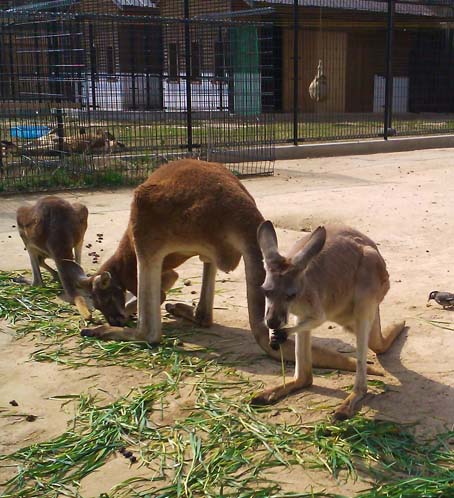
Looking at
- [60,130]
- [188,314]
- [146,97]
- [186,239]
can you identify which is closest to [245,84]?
[146,97]

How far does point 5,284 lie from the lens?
207 inches

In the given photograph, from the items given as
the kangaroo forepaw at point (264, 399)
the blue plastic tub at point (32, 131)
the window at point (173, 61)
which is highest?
the window at point (173, 61)

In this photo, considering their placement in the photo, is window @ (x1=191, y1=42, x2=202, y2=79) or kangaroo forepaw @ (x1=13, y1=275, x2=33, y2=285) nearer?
kangaroo forepaw @ (x1=13, y1=275, x2=33, y2=285)

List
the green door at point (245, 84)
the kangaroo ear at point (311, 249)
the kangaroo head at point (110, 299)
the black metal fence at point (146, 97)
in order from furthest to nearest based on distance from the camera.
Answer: the green door at point (245, 84)
the black metal fence at point (146, 97)
the kangaroo head at point (110, 299)
the kangaroo ear at point (311, 249)

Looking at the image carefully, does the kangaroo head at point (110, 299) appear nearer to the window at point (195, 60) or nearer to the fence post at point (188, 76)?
the fence post at point (188, 76)

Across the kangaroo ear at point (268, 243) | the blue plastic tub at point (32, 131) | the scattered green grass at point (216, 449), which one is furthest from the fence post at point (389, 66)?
the kangaroo ear at point (268, 243)

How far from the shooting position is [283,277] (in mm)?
2814

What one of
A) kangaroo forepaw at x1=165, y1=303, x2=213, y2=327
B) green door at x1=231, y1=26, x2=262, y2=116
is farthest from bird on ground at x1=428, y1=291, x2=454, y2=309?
green door at x1=231, y1=26, x2=262, y2=116

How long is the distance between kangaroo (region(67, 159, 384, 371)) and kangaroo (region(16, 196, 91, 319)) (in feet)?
2.68

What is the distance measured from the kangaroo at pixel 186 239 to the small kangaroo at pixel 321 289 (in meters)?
0.41

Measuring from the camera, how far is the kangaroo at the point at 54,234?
504 cm

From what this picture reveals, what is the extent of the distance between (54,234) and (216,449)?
8.76 ft

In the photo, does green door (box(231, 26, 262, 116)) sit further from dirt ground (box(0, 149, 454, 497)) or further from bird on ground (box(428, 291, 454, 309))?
bird on ground (box(428, 291, 454, 309))

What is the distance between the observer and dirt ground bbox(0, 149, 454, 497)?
3170 millimetres
